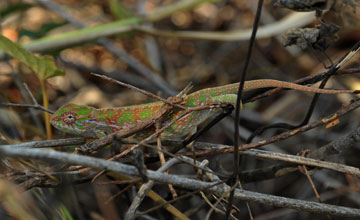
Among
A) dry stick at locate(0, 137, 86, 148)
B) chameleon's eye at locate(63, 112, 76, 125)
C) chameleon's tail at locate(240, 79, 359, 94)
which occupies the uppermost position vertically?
chameleon's tail at locate(240, 79, 359, 94)

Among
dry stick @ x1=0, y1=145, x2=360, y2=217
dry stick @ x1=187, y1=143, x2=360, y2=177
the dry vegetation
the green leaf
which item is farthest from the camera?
the green leaf

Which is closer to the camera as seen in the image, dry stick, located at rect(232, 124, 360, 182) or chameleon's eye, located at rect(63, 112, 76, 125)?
dry stick, located at rect(232, 124, 360, 182)

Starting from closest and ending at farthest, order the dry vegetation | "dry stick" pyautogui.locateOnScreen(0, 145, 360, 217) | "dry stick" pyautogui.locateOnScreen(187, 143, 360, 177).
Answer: "dry stick" pyautogui.locateOnScreen(0, 145, 360, 217) < the dry vegetation < "dry stick" pyautogui.locateOnScreen(187, 143, 360, 177)

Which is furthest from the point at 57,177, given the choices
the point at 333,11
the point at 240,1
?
the point at 240,1

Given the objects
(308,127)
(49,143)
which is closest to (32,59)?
(49,143)

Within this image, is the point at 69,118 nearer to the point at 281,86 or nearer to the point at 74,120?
the point at 74,120

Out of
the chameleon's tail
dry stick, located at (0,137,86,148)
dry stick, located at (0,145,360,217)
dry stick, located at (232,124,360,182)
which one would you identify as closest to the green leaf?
dry stick, located at (0,137,86,148)

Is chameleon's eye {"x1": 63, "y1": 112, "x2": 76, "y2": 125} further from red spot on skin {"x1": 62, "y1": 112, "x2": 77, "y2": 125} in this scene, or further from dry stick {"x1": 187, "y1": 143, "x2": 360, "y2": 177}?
dry stick {"x1": 187, "y1": 143, "x2": 360, "y2": 177}

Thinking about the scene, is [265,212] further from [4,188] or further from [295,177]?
[4,188]
